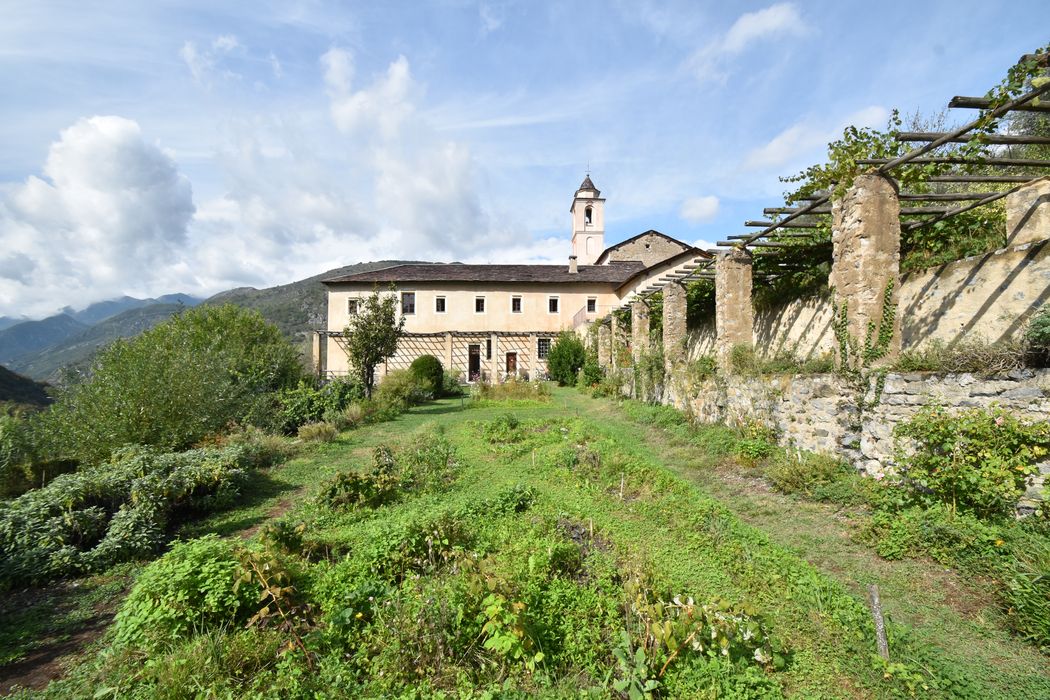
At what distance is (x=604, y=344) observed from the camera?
22.1 metres

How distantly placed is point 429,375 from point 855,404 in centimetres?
1676

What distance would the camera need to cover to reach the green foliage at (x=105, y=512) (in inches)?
187

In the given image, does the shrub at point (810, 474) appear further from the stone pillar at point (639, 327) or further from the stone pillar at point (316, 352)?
the stone pillar at point (316, 352)

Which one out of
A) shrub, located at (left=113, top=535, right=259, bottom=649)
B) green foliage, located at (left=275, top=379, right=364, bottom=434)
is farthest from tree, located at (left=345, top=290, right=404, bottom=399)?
shrub, located at (left=113, top=535, right=259, bottom=649)

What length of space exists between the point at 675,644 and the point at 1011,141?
22.8 ft

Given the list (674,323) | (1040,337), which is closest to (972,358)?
(1040,337)

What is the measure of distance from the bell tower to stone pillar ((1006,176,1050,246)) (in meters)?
34.3

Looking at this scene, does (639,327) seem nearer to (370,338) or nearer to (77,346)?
(370,338)

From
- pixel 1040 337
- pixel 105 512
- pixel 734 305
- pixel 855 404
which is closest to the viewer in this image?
pixel 1040 337

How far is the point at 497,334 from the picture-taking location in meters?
30.8

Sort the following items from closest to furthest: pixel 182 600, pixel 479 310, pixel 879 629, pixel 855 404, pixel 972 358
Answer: pixel 879 629
pixel 182 600
pixel 972 358
pixel 855 404
pixel 479 310

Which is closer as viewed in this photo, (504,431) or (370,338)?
(504,431)

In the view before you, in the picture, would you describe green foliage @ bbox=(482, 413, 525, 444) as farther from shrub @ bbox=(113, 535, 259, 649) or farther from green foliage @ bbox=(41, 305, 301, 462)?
shrub @ bbox=(113, 535, 259, 649)

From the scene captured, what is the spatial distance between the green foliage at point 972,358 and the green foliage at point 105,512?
873cm
